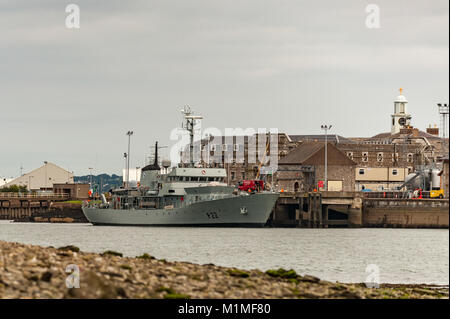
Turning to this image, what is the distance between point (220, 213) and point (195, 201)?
2857 mm

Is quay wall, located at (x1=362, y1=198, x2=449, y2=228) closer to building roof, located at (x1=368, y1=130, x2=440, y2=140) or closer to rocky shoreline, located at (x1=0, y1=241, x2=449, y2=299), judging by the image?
building roof, located at (x1=368, y1=130, x2=440, y2=140)

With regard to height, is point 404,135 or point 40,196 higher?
point 404,135

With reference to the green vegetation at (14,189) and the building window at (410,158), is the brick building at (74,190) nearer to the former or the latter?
the green vegetation at (14,189)

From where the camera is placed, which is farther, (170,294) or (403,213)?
(403,213)

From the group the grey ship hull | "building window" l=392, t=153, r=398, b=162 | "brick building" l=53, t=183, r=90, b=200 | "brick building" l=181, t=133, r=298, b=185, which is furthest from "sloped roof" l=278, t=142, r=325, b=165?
"brick building" l=53, t=183, r=90, b=200

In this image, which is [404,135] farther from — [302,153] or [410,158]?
[302,153]

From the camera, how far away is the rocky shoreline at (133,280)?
2062cm

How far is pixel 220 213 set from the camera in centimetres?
9600

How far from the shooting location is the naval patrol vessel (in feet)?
314

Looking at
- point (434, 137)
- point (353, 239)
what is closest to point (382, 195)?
point (353, 239)

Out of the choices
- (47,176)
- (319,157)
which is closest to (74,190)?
(47,176)

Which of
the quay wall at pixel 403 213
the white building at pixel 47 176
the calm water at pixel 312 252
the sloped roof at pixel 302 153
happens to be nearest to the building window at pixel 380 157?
the sloped roof at pixel 302 153

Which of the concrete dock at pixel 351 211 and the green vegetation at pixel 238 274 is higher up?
the concrete dock at pixel 351 211

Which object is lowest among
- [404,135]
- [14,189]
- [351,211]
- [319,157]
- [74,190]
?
[351,211]
